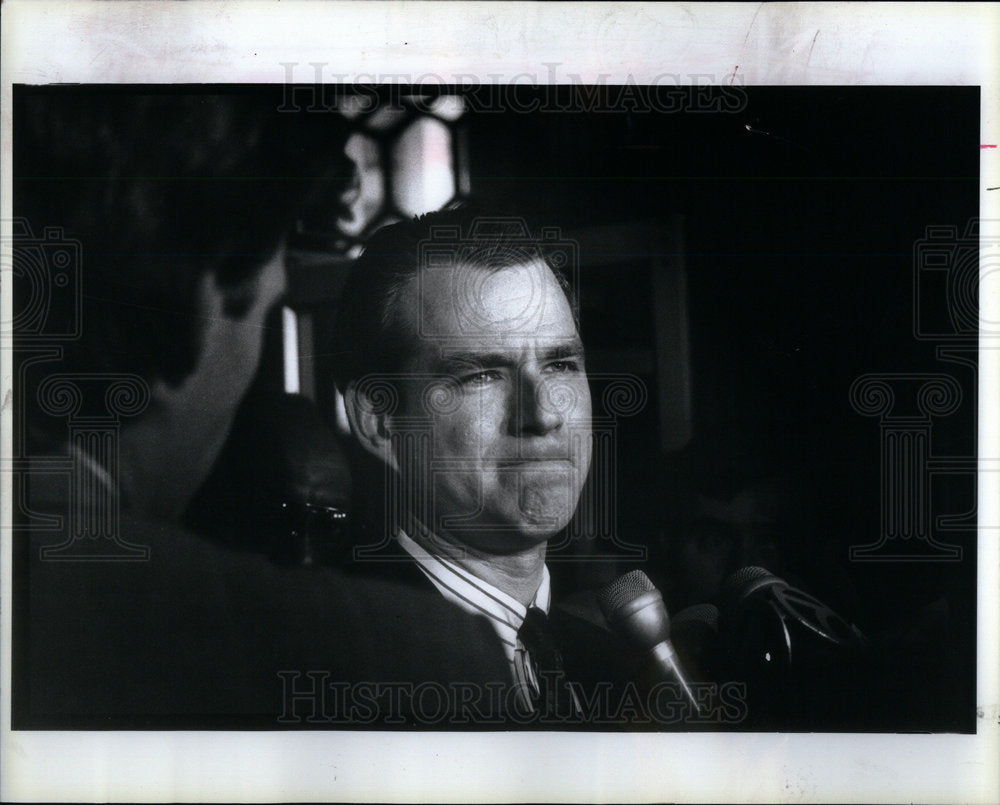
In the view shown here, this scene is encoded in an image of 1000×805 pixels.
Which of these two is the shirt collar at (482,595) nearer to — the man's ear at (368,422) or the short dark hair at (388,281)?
the man's ear at (368,422)

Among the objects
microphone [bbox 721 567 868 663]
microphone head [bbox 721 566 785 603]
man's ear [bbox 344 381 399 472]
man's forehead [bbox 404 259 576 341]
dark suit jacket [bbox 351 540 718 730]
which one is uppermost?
man's forehead [bbox 404 259 576 341]

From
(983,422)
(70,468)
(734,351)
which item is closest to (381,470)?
(70,468)

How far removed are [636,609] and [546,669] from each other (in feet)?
1.05

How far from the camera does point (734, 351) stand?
2.47 meters

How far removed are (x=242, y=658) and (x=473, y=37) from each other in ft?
6.36

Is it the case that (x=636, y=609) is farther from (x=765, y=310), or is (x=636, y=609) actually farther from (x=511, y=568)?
(x=765, y=310)

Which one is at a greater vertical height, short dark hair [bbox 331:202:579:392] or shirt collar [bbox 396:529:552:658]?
short dark hair [bbox 331:202:579:392]

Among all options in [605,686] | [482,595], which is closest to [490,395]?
[482,595]

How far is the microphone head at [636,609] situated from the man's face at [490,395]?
0.98 feet

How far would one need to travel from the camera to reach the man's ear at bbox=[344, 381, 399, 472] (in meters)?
2.47

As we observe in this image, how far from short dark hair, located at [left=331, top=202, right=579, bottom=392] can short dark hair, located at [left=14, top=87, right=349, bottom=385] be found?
22 cm

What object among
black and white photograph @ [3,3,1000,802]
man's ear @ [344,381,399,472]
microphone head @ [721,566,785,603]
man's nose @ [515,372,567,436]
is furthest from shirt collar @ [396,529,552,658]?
microphone head @ [721,566,785,603]

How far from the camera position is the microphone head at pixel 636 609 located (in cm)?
249

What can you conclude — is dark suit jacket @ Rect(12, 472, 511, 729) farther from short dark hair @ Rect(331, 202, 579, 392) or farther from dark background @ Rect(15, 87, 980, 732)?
short dark hair @ Rect(331, 202, 579, 392)
